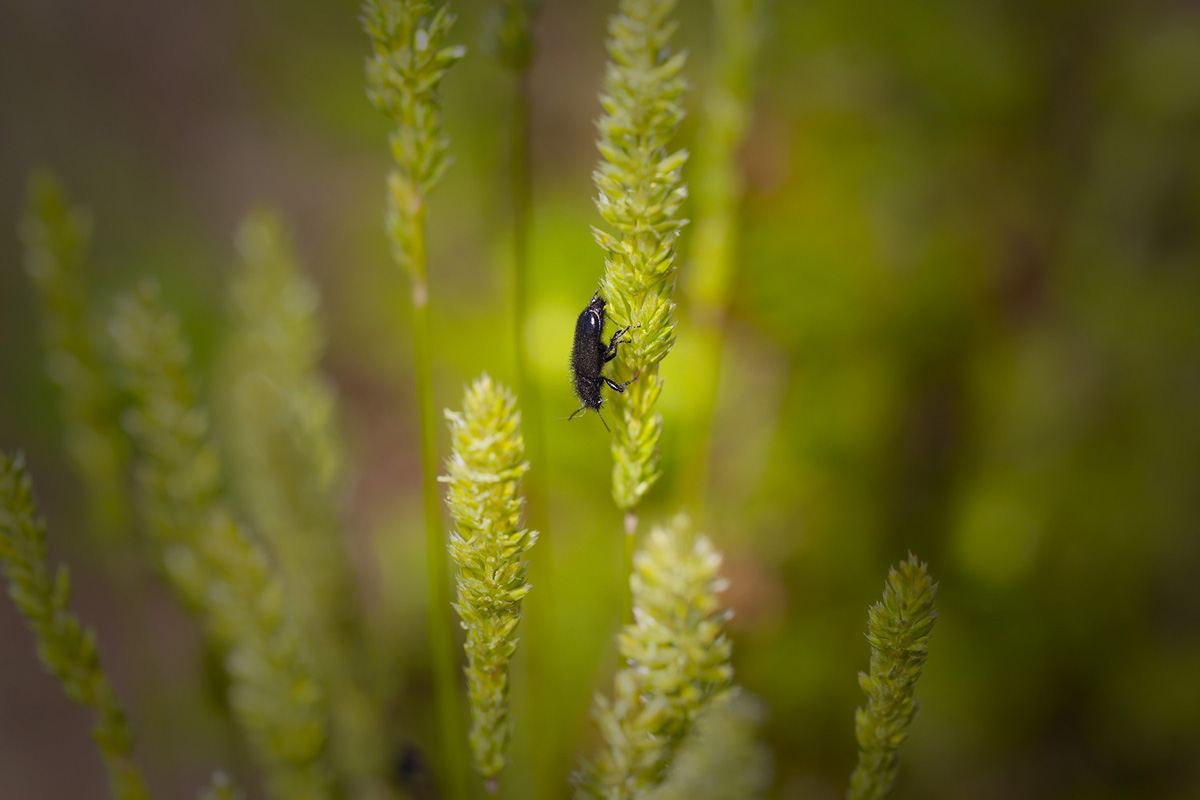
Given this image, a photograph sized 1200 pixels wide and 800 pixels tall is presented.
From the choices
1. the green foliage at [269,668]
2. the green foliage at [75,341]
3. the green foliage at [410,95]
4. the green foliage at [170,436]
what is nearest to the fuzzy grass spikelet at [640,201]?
the green foliage at [410,95]

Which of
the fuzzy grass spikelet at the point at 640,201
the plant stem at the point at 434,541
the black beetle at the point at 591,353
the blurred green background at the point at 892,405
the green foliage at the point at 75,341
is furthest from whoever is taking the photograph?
the blurred green background at the point at 892,405

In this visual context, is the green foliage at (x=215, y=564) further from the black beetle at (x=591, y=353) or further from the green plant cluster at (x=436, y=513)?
the black beetle at (x=591, y=353)

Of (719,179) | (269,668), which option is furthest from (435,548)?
(719,179)

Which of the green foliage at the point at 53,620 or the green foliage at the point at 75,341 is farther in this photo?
the green foliage at the point at 75,341

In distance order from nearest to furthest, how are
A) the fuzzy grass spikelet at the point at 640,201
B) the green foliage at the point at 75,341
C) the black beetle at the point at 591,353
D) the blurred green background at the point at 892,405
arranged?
1. the fuzzy grass spikelet at the point at 640,201
2. the green foliage at the point at 75,341
3. the black beetle at the point at 591,353
4. the blurred green background at the point at 892,405

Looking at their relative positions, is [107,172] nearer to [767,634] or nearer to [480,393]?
[767,634]

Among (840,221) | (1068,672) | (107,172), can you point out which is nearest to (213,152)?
(107,172)
